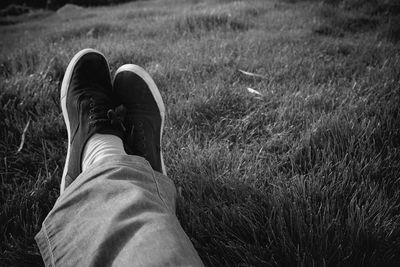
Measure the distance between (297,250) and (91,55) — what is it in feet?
5.54

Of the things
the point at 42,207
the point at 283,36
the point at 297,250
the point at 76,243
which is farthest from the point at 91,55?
the point at 283,36

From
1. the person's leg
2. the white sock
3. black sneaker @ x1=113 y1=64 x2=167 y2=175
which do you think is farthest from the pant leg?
black sneaker @ x1=113 y1=64 x2=167 y2=175

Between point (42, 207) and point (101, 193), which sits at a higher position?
point (101, 193)

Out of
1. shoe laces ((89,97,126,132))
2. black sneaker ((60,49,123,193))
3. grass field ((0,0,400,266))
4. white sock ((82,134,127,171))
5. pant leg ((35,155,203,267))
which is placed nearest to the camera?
pant leg ((35,155,203,267))

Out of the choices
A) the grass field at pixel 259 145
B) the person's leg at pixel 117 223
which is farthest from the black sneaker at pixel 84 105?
the person's leg at pixel 117 223

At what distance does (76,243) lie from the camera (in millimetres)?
692

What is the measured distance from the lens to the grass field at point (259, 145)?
0.87m

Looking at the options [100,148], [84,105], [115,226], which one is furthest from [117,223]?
[84,105]

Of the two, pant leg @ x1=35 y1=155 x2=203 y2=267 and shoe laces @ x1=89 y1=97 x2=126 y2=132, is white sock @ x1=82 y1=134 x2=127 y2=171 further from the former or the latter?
pant leg @ x1=35 y1=155 x2=203 y2=267

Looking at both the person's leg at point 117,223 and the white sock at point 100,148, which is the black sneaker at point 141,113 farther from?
the person's leg at point 117,223

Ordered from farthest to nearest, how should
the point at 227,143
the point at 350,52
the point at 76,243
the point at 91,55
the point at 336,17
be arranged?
the point at 336,17 → the point at 350,52 → the point at 91,55 → the point at 227,143 → the point at 76,243

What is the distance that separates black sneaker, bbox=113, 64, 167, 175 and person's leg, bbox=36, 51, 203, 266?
1.04ft

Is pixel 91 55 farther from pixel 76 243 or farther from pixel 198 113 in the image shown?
pixel 76 243

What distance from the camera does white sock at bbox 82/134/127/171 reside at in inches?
43.3
